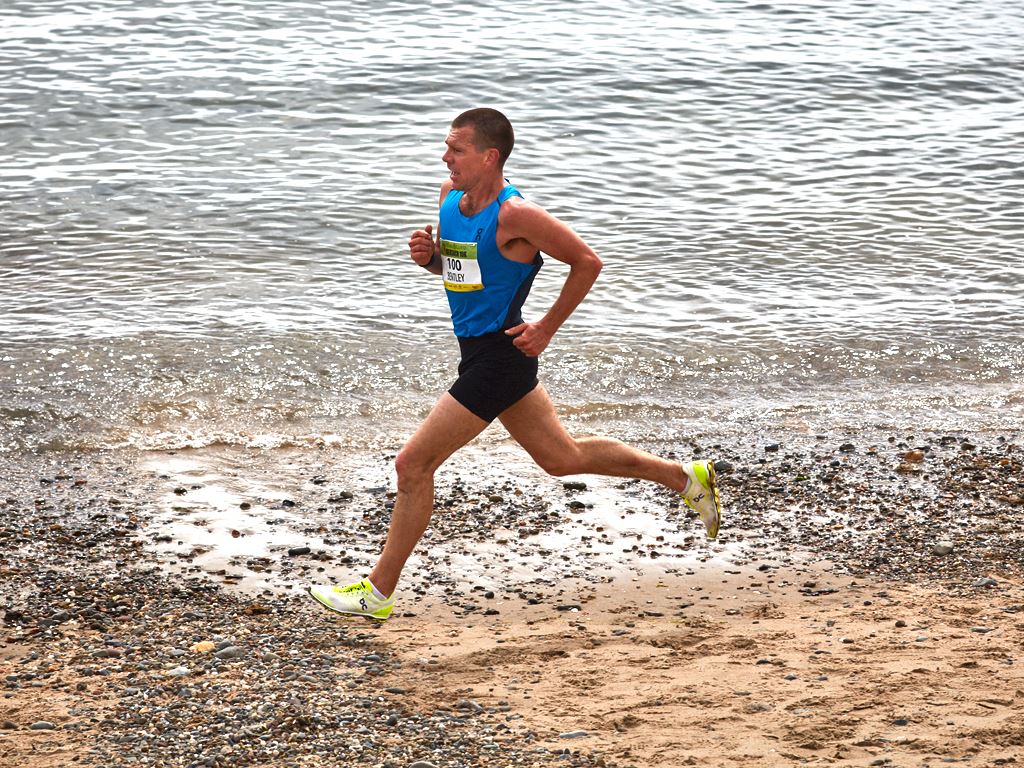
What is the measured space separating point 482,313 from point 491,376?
0.28 m

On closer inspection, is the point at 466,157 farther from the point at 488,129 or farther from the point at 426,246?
the point at 426,246

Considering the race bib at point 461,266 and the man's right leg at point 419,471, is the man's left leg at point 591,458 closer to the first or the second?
the man's right leg at point 419,471

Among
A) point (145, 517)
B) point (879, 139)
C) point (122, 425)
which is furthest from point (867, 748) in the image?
point (879, 139)

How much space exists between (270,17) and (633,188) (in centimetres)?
1079

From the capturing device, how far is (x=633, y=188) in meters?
15.1

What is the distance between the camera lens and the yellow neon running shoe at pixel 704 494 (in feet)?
21.2

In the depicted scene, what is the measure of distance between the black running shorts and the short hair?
78 cm

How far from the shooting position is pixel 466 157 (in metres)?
5.43

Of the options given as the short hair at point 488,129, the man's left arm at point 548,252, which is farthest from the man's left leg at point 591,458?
the short hair at point 488,129

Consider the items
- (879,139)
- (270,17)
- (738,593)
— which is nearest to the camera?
(738,593)

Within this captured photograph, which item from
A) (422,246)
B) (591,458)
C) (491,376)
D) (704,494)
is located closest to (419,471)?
(491,376)

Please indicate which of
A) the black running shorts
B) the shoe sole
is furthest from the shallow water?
the black running shorts

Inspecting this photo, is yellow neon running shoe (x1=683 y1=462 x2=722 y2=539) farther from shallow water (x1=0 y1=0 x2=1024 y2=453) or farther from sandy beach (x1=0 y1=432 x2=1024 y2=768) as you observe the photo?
shallow water (x1=0 y1=0 x2=1024 y2=453)

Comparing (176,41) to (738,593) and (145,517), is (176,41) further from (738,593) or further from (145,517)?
(738,593)
